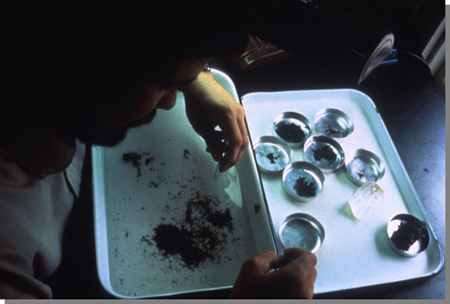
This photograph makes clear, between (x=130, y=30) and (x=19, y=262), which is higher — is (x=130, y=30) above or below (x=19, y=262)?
above

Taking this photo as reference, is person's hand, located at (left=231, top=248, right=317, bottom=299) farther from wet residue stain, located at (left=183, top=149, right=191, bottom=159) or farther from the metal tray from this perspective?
wet residue stain, located at (left=183, top=149, right=191, bottom=159)

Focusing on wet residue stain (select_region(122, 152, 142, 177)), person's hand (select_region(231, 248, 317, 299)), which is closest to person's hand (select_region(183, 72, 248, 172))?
wet residue stain (select_region(122, 152, 142, 177))

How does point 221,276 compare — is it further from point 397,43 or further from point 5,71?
point 397,43

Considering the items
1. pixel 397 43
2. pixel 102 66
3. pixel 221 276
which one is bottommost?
pixel 221 276

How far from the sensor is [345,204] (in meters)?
0.91

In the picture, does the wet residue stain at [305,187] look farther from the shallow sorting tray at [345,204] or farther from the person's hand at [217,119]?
the person's hand at [217,119]

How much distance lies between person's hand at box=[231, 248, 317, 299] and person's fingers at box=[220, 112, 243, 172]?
0.22m

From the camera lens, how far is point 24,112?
599mm

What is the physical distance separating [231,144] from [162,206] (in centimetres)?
17

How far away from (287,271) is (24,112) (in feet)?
1.40

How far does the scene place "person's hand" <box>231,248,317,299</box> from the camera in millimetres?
686

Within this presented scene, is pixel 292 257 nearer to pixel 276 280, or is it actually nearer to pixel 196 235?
pixel 276 280

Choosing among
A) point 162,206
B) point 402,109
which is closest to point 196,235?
point 162,206

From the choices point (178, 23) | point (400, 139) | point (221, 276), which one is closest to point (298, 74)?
point (400, 139)
